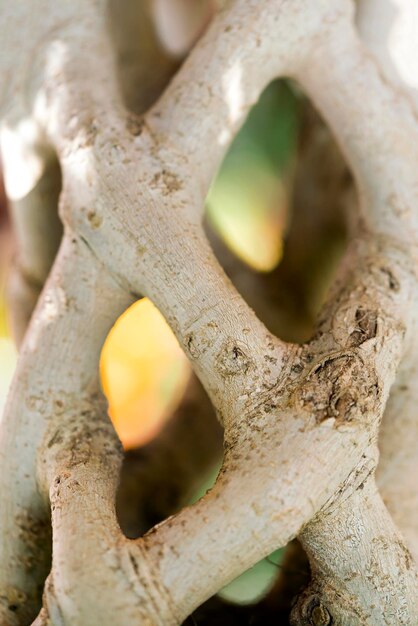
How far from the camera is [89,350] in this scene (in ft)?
2.53

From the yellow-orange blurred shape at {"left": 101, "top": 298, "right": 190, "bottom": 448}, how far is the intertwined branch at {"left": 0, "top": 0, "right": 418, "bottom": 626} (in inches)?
12.2

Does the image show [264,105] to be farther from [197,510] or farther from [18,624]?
[18,624]

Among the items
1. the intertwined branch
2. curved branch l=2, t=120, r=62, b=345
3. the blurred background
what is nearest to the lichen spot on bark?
the intertwined branch

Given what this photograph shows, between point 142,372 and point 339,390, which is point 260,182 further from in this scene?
point 339,390

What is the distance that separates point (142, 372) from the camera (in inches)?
44.7

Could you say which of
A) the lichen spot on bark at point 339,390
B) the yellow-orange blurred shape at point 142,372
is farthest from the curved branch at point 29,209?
the lichen spot on bark at point 339,390

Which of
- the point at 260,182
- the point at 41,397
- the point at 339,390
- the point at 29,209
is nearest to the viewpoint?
the point at 339,390

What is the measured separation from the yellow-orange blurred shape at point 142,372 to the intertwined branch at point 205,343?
1.02ft

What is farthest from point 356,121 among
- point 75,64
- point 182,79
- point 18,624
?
point 18,624

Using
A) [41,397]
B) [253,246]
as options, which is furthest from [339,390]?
[253,246]

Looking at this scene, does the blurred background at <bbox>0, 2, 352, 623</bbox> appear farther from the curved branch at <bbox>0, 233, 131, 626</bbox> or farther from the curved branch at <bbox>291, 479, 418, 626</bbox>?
the curved branch at <bbox>291, 479, 418, 626</bbox>

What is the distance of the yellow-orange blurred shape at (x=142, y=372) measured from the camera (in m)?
1.11

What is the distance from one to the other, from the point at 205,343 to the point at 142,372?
477 millimetres

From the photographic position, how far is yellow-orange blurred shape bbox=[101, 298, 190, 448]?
1105 mm
